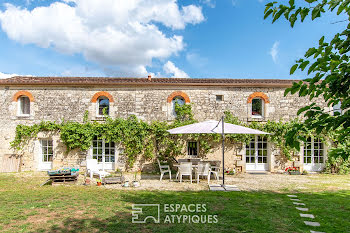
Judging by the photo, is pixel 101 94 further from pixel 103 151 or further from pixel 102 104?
pixel 103 151

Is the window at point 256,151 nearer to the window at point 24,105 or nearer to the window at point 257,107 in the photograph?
the window at point 257,107

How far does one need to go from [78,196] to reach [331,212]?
6.63 meters

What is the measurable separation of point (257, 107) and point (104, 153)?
855 cm

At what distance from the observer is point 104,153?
11070mm

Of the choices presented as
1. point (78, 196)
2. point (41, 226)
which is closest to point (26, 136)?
point (78, 196)

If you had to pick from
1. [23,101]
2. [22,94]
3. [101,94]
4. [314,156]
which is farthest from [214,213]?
[23,101]

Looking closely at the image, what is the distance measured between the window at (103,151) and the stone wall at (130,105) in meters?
1.38

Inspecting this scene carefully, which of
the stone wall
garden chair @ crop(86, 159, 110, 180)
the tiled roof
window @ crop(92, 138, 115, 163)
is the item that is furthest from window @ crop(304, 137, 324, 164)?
window @ crop(92, 138, 115, 163)

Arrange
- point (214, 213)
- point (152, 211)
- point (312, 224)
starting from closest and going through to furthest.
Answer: point (312, 224) → point (214, 213) → point (152, 211)

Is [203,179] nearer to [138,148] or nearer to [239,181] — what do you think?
[239,181]

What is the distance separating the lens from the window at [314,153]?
36.5ft

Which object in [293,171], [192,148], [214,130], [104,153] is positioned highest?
[214,130]

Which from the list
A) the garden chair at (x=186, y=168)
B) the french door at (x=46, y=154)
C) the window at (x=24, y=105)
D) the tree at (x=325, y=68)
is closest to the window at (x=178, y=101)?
the garden chair at (x=186, y=168)

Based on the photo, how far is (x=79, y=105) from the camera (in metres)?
11.1
